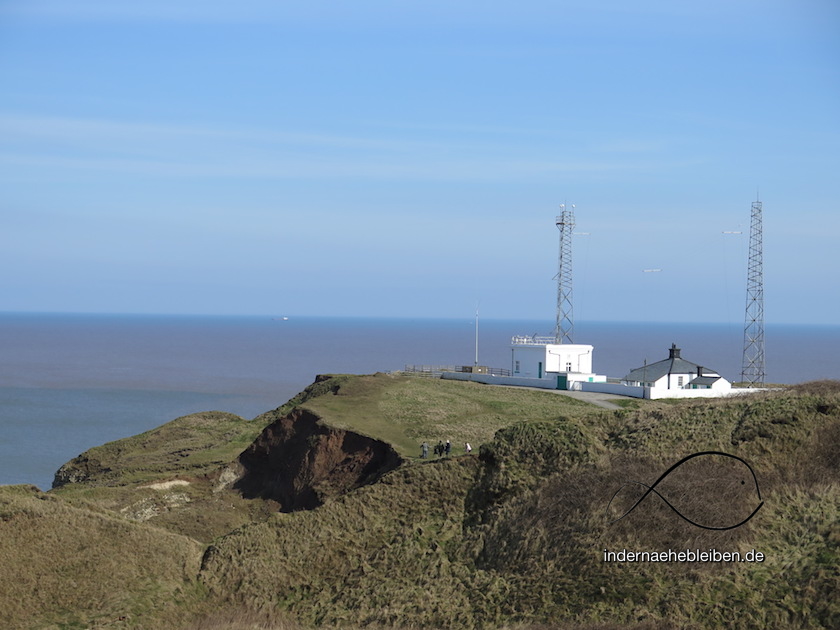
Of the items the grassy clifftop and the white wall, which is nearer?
the grassy clifftop

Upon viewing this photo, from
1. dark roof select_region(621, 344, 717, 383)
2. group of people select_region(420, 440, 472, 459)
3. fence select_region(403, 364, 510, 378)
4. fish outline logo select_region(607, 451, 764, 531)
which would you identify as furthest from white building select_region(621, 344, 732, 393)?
fish outline logo select_region(607, 451, 764, 531)

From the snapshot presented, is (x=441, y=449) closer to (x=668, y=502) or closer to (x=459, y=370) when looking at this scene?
(x=668, y=502)

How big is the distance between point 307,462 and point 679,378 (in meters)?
25.3

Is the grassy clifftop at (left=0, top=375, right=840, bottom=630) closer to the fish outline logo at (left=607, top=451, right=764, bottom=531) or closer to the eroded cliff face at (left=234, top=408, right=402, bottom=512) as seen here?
the fish outline logo at (left=607, top=451, right=764, bottom=531)

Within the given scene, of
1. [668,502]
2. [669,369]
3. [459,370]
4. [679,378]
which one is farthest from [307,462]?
[679,378]

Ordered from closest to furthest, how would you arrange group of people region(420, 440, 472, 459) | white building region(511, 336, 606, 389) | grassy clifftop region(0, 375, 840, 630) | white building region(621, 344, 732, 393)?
grassy clifftop region(0, 375, 840, 630), group of people region(420, 440, 472, 459), white building region(621, 344, 732, 393), white building region(511, 336, 606, 389)

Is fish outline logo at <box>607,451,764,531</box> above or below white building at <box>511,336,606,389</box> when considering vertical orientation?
below

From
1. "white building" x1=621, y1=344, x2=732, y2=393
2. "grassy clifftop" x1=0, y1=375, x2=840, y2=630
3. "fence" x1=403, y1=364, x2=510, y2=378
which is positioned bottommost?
"grassy clifftop" x1=0, y1=375, x2=840, y2=630

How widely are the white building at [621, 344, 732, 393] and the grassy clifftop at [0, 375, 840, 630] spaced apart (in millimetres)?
15476

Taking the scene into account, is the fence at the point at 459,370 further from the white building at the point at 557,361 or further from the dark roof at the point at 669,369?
the dark roof at the point at 669,369

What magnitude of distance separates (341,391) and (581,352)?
1701 centimetres

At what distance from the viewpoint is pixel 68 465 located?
62812 mm

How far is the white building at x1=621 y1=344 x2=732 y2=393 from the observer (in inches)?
2267

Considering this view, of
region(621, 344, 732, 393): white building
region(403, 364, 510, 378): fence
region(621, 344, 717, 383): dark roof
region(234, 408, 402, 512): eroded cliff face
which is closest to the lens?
region(234, 408, 402, 512): eroded cliff face
